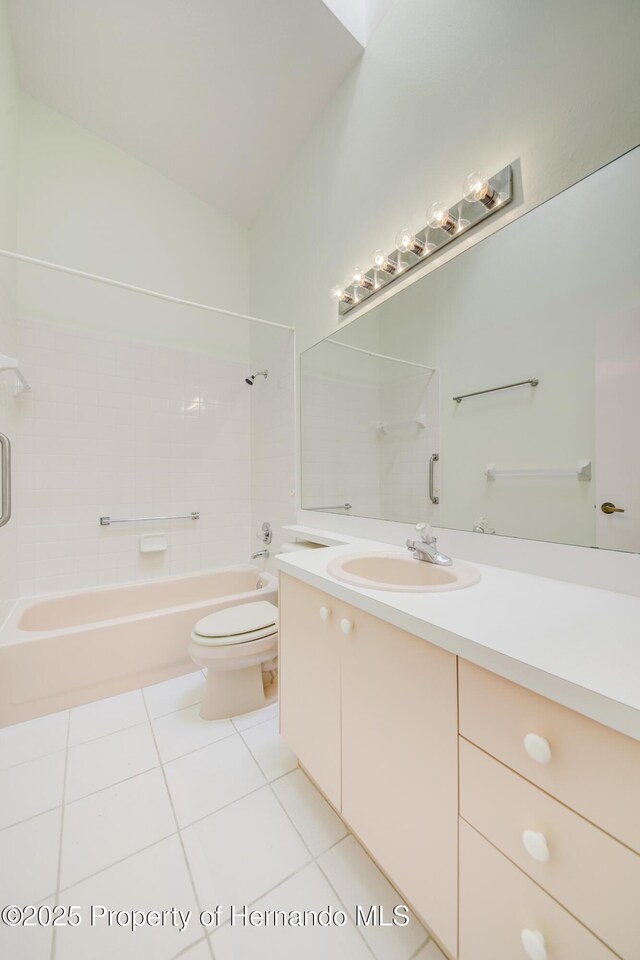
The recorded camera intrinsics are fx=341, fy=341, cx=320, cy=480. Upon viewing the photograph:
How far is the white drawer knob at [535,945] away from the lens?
0.49m

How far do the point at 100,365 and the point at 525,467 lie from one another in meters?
2.41

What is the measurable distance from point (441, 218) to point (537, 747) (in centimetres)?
148

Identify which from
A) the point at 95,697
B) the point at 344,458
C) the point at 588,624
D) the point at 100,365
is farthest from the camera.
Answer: the point at 100,365

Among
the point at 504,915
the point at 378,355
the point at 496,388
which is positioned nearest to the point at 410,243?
the point at 378,355

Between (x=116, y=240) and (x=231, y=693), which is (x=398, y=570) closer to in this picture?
(x=231, y=693)

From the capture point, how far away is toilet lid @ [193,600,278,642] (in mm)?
1469

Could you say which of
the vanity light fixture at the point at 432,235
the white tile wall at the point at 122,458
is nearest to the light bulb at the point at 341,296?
the vanity light fixture at the point at 432,235

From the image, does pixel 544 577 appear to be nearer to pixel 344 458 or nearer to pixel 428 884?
pixel 428 884

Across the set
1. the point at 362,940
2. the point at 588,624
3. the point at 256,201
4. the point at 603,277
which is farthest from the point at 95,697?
the point at 256,201

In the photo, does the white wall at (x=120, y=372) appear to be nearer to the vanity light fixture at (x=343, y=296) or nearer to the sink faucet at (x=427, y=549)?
the vanity light fixture at (x=343, y=296)

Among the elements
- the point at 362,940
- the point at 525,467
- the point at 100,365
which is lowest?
the point at 362,940

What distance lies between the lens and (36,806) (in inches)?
42.9

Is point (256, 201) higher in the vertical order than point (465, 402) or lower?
higher

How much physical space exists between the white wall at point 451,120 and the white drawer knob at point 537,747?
4.20 feet
